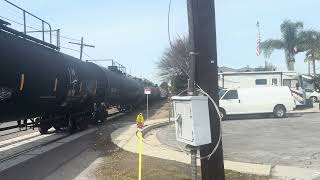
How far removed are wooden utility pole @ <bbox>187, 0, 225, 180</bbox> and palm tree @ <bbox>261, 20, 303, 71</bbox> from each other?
178ft

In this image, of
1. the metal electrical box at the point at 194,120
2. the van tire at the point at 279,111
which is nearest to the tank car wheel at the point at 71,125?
the van tire at the point at 279,111

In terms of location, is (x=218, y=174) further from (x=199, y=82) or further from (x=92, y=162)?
(x=92, y=162)

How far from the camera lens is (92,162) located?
47.1ft

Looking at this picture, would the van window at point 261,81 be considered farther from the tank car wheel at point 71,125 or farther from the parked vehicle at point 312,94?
the tank car wheel at point 71,125

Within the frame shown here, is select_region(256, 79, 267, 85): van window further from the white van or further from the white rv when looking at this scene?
the white van

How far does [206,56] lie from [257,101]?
24.6m

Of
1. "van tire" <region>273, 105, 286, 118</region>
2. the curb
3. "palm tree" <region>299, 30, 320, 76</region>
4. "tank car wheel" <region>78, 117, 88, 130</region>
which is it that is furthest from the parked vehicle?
the curb

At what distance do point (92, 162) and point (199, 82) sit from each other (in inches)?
258

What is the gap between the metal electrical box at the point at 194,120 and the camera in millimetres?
7742

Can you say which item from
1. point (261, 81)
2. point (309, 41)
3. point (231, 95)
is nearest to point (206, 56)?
point (231, 95)

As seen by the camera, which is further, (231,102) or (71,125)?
(231,102)

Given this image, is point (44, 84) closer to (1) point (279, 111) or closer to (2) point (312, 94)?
(1) point (279, 111)

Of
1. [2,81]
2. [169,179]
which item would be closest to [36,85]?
[2,81]

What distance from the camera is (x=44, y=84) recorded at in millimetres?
15875
